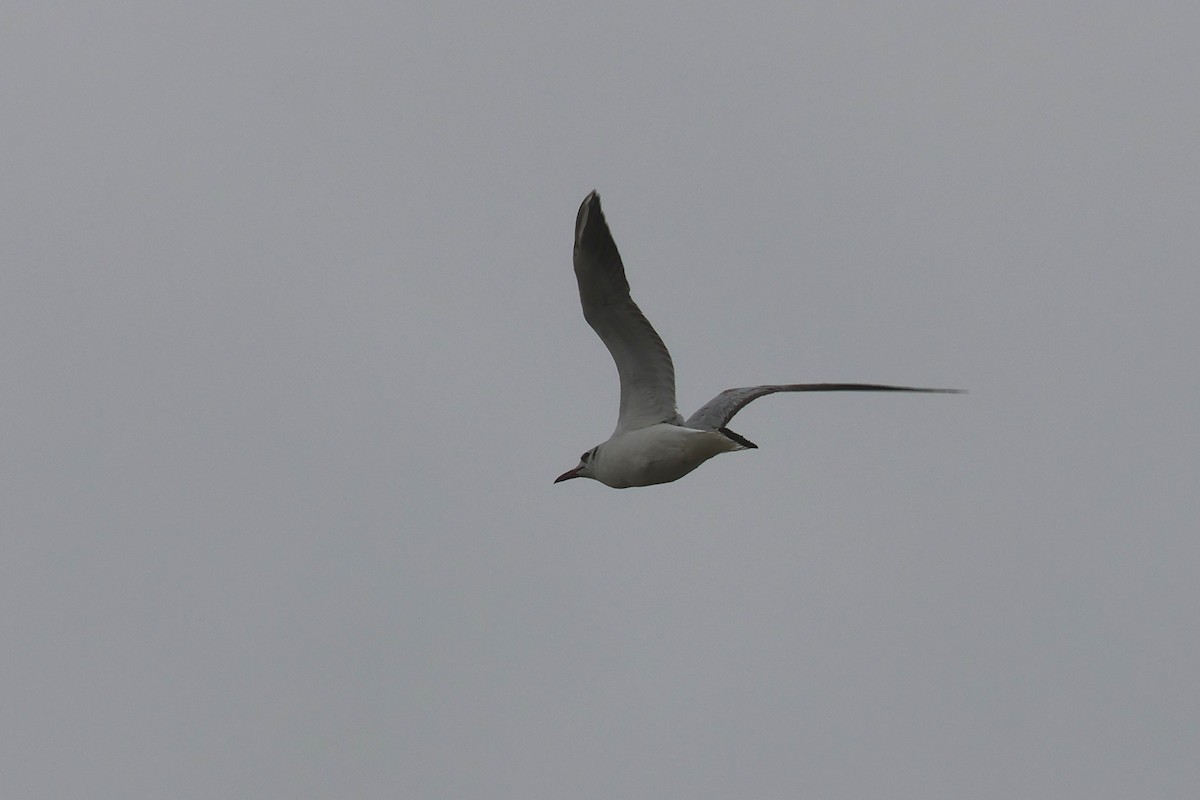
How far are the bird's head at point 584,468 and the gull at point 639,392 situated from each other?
36 mm

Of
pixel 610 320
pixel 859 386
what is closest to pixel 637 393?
pixel 610 320

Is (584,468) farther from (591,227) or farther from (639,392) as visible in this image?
(591,227)

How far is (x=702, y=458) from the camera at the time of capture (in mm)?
15000

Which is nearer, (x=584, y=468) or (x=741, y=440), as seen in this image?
(x=741, y=440)

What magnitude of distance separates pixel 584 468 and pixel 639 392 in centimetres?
150

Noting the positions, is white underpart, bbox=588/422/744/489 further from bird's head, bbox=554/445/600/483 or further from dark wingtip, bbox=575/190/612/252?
dark wingtip, bbox=575/190/612/252

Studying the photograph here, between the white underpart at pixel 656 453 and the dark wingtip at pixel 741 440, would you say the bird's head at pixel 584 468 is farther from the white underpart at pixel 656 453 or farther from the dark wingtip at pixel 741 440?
the dark wingtip at pixel 741 440

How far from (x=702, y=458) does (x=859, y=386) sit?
1.75m

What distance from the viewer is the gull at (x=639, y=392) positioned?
48.2ft

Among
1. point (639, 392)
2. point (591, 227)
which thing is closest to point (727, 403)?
point (639, 392)

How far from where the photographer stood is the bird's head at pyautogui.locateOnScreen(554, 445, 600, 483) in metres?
16.7

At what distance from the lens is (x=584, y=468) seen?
17.1m

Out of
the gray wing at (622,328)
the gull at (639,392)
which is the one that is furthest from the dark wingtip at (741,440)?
the gray wing at (622,328)

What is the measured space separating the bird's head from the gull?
36 mm
